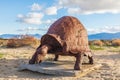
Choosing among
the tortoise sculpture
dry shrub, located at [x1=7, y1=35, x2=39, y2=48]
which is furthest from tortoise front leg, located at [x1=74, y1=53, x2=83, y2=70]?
dry shrub, located at [x1=7, y1=35, x2=39, y2=48]

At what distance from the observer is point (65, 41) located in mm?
10023

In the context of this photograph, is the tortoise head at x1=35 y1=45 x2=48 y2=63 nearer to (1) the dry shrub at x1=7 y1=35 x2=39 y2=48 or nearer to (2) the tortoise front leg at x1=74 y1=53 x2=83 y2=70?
(2) the tortoise front leg at x1=74 y1=53 x2=83 y2=70

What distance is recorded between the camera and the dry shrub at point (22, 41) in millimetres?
22453

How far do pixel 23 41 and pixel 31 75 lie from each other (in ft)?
43.4

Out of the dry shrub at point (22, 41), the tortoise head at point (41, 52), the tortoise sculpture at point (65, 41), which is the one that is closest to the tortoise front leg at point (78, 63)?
the tortoise sculpture at point (65, 41)

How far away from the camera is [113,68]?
11281 mm

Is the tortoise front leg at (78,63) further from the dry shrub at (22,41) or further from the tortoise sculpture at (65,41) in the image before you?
the dry shrub at (22,41)

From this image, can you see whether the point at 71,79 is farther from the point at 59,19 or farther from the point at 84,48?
the point at 59,19

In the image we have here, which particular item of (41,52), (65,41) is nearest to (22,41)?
(65,41)

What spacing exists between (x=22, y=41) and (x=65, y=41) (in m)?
13.2

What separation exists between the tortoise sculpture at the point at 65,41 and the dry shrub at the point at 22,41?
11.9 m

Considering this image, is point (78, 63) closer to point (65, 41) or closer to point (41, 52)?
point (65, 41)

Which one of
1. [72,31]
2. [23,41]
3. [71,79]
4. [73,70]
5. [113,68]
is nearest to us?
[71,79]

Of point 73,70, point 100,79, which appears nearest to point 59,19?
point 73,70
